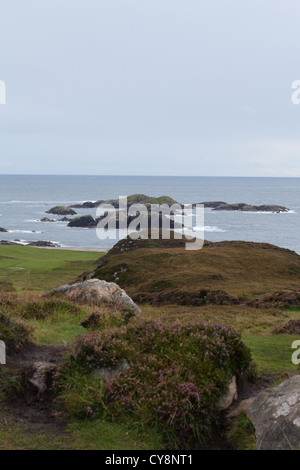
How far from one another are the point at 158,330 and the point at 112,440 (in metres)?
3.12

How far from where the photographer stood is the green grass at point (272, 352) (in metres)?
11.3

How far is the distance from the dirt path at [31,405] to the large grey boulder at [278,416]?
3276mm

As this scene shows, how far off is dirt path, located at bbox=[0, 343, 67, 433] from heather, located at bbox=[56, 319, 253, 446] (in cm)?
32

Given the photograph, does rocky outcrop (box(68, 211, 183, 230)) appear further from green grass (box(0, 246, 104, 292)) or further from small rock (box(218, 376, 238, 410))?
small rock (box(218, 376, 238, 410))

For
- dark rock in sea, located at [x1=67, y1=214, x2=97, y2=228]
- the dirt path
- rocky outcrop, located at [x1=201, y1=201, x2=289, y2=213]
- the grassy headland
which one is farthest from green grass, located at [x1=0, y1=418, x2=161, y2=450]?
rocky outcrop, located at [x1=201, y1=201, x2=289, y2=213]

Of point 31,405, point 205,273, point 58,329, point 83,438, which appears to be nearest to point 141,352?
point 31,405

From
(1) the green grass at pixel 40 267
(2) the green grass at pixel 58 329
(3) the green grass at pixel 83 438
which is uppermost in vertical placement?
(2) the green grass at pixel 58 329

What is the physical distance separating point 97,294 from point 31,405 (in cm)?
1007

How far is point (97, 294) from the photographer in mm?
19359

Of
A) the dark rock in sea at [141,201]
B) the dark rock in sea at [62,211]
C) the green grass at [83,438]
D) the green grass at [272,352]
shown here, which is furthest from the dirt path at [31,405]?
the dark rock in sea at [62,211]

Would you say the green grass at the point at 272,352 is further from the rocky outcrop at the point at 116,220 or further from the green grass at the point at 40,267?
the rocky outcrop at the point at 116,220

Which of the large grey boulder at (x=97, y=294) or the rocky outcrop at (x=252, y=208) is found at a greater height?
the rocky outcrop at (x=252, y=208)

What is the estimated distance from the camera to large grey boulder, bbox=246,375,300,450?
7438mm

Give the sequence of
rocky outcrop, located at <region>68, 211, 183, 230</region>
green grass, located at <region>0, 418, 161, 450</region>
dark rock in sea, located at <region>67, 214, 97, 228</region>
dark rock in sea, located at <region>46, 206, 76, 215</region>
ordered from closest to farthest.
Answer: green grass, located at <region>0, 418, 161, 450</region>, rocky outcrop, located at <region>68, 211, 183, 230</region>, dark rock in sea, located at <region>67, 214, 97, 228</region>, dark rock in sea, located at <region>46, 206, 76, 215</region>
